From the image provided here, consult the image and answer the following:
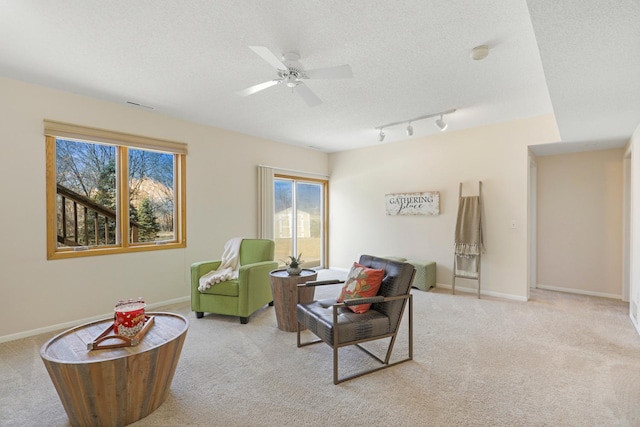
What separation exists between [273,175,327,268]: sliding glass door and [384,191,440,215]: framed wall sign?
66.1 inches

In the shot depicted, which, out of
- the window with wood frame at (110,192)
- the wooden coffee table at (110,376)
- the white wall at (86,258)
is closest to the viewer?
the wooden coffee table at (110,376)

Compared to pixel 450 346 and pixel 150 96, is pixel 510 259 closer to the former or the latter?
pixel 450 346

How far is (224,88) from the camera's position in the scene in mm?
3346

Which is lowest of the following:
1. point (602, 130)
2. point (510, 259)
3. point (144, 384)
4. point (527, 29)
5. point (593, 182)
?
point (144, 384)

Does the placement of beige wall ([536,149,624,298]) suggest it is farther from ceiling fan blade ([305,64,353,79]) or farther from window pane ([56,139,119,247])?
window pane ([56,139,119,247])

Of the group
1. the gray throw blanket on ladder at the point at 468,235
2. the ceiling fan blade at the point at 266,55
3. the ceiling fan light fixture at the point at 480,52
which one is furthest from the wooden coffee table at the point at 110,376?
the gray throw blanket on ladder at the point at 468,235

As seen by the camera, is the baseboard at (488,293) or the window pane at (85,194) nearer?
the window pane at (85,194)

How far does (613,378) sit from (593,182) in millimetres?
3585

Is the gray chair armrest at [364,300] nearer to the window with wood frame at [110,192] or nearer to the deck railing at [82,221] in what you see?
the window with wood frame at [110,192]

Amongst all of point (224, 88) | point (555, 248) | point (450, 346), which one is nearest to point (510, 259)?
point (555, 248)

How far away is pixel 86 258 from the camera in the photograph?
363 centimetres

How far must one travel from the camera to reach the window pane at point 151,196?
4.12m

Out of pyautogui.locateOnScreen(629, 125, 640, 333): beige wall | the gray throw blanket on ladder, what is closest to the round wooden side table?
the gray throw blanket on ladder

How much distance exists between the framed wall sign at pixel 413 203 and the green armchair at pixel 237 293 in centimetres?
282
